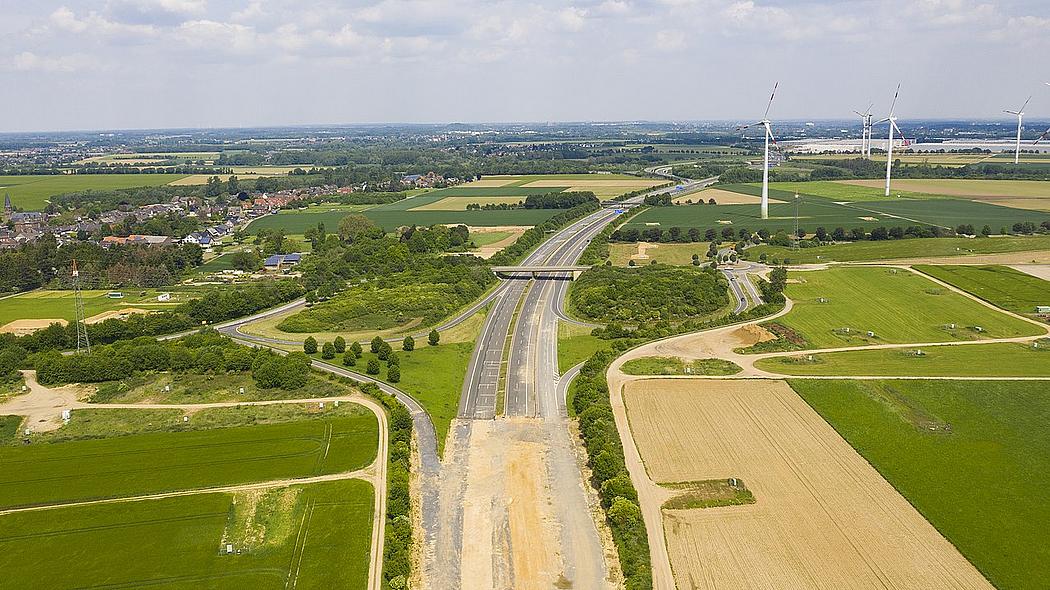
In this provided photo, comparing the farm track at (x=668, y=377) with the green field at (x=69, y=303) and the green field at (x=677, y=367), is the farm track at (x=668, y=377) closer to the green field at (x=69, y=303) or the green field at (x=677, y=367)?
the green field at (x=677, y=367)

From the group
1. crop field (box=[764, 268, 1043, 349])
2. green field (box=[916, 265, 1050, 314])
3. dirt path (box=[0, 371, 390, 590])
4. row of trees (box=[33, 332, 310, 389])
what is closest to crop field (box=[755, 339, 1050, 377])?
crop field (box=[764, 268, 1043, 349])

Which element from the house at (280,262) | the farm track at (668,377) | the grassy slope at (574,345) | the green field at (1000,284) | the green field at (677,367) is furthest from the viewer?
the house at (280,262)

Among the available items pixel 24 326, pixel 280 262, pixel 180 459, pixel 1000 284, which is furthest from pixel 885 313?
pixel 24 326

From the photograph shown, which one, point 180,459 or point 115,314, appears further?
point 115,314

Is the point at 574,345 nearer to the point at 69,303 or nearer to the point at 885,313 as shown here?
the point at 885,313

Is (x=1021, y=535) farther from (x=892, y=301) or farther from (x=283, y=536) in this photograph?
(x=892, y=301)

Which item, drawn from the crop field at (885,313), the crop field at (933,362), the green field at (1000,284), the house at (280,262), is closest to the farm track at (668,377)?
the crop field at (933,362)

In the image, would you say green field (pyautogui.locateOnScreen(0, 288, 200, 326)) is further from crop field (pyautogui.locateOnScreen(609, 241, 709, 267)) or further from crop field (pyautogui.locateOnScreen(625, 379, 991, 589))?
crop field (pyautogui.locateOnScreen(625, 379, 991, 589))
